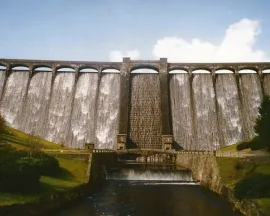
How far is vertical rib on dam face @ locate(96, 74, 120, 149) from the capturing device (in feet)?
245

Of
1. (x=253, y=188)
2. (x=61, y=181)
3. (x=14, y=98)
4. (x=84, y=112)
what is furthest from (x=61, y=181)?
(x=14, y=98)

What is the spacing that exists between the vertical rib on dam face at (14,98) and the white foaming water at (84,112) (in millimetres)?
11810

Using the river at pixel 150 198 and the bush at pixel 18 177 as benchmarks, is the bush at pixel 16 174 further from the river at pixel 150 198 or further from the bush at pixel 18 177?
the river at pixel 150 198

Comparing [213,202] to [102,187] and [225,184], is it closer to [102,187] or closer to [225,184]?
[225,184]

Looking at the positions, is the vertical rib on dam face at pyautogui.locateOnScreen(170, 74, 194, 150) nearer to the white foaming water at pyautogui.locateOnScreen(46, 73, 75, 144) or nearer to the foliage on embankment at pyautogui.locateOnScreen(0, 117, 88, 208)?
the white foaming water at pyautogui.locateOnScreen(46, 73, 75, 144)

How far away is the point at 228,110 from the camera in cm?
7769

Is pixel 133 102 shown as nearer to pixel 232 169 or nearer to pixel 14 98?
pixel 14 98

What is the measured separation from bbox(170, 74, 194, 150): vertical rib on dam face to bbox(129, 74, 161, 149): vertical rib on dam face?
361cm

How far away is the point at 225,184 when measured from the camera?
34.4 metres

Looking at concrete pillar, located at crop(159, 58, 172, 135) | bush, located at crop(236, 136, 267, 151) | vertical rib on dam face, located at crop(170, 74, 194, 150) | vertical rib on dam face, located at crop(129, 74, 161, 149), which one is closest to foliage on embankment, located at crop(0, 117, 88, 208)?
bush, located at crop(236, 136, 267, 151)

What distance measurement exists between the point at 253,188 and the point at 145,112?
168ft

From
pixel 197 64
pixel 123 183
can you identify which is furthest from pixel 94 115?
pixel 123 183

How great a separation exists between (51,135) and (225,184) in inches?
1923

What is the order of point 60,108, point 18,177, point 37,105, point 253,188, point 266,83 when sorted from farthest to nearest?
point 266,83, point 37,105, point 60,108, point 253,188, point 18,177
